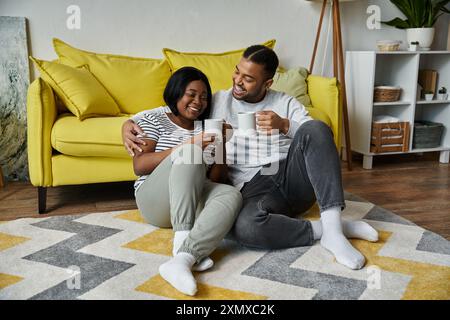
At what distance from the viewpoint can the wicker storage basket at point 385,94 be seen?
3.34 meters

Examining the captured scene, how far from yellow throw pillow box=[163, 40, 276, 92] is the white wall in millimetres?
217

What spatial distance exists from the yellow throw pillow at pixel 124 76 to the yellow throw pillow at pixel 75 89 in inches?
8.4

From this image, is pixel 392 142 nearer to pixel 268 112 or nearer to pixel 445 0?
pixel 445 0

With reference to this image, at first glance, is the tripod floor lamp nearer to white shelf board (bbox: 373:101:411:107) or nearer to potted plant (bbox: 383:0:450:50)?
white shelf board (bbox: 373:101:411:107)

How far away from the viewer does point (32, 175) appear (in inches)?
93.0

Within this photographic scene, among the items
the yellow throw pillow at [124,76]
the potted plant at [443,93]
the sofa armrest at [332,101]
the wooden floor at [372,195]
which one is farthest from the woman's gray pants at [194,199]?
the potted plant at [443,93]

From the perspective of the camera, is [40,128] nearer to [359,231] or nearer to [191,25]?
[191,25]

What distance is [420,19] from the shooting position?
3553 millimetres

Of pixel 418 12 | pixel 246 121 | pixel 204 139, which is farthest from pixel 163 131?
pixel 418 12

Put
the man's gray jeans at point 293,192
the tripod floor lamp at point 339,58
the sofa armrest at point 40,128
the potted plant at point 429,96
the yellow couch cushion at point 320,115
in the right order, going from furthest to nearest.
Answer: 1. the potted plant at point 429,96
2. the tripod floor lamp at point 339,58
3. the yellow couch cushion at point 320,115
4. the sofa armrest at point 40,128
5. the man's gray jeans at point 293,192

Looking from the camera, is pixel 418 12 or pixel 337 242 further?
pixel 418 12

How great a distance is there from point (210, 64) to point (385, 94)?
1260 mm

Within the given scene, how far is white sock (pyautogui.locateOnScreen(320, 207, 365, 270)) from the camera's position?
1.62 meters

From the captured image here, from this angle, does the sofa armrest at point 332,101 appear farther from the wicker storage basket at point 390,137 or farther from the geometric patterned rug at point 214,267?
the geometric patterned rug at point 214,267
